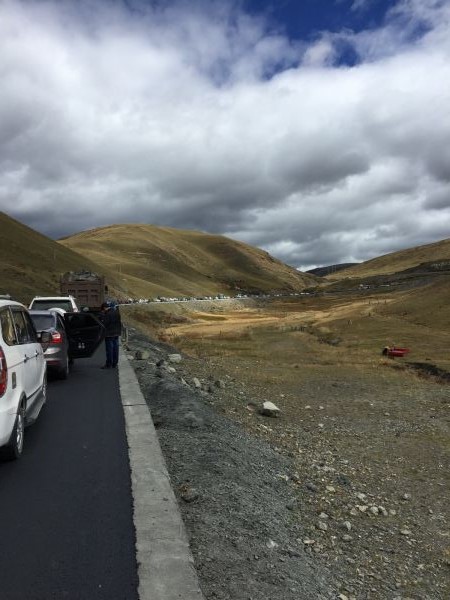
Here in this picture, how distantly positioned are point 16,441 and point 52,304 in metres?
11.4

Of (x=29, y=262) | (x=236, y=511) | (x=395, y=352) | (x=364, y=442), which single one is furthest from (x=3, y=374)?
(x=29, y=262)

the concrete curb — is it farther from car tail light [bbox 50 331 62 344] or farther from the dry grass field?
car tail light [bbox 50 331 62 344]

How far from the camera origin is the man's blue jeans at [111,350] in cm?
1465

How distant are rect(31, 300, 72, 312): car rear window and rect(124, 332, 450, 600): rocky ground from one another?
14.2 feet

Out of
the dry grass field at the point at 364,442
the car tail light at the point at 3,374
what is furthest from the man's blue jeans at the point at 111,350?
the car tail light at the point at 3,374

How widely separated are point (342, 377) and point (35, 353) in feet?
48.3

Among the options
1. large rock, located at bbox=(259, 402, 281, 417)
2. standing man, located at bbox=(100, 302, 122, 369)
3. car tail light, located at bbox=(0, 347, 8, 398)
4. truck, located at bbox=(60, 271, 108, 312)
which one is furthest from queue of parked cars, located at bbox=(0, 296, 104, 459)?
truck, located at bbox=(60, 271, 108, 312)

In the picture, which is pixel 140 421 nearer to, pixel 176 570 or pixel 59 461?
pixel 59 461

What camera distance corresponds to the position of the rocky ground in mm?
4531

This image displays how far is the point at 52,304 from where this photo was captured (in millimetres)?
17250

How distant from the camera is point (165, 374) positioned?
14125mm

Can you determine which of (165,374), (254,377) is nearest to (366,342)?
(254,377)

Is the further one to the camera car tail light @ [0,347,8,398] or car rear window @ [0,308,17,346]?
car rear window @ [0,308,17,346]

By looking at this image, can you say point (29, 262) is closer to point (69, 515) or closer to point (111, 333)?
point (111, 333)
